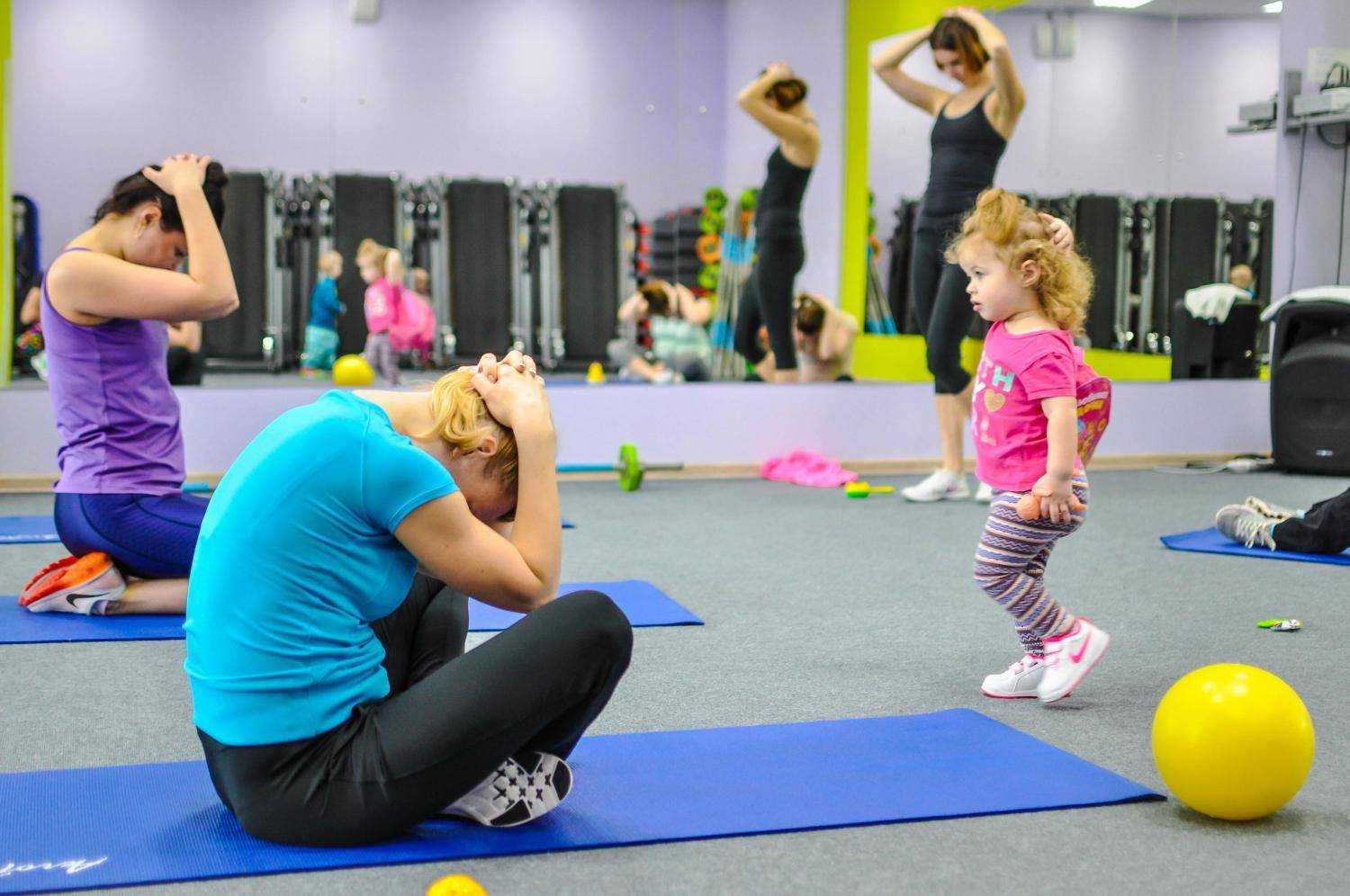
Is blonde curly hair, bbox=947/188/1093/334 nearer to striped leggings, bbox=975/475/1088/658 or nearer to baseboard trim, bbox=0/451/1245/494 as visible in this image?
striped leggings, bbox=975/475/1088/658

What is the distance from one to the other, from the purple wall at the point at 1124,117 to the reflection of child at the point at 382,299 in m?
2.47

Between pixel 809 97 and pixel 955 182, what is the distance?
1.61 metres

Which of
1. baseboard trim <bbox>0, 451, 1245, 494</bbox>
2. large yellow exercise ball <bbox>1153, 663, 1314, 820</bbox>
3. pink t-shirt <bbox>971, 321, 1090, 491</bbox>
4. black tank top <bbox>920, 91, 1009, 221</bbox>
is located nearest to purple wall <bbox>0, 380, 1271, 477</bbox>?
baseboard trim <bbox>0, 451, 1245, 494</bbox>

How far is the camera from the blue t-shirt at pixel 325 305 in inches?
234

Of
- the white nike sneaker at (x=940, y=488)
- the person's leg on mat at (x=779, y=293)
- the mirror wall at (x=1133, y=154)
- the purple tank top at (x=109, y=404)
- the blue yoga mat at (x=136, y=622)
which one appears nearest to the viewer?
the blue yoga mat at (x=136, y=622)

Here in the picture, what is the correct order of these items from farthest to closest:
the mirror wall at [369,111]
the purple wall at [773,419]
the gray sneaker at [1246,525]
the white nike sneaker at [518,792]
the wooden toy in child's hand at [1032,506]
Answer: the purple wall at [773,419] → the mirror wall at [369,111] → the gray sneaker at [1246,525] → the wooden toy in child's hand at [1032,506] → the white nike sneaker at [518,792]

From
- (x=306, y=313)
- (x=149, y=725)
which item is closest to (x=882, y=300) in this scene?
(x=306, y=313)

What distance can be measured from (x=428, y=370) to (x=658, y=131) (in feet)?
4.92

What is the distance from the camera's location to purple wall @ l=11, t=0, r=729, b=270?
5438mm

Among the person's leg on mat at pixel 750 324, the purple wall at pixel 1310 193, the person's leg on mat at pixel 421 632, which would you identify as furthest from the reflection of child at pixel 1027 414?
the purple wall at pixel 1310 193

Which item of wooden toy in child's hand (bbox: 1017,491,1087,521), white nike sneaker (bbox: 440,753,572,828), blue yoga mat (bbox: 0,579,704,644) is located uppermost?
wooden toy in child's hand (bbox: 1017,491,1087,521)

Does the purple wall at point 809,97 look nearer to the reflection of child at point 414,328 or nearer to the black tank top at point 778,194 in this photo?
the black tank top at point 778,194

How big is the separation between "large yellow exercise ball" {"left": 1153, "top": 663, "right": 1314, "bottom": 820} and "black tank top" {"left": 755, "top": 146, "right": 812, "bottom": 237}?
14.9 ft

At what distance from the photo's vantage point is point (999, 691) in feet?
8.52
